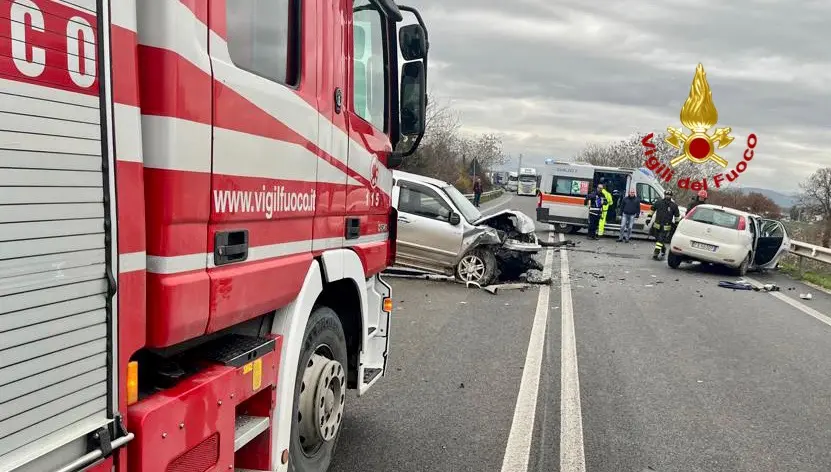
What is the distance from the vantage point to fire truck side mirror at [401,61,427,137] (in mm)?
3965

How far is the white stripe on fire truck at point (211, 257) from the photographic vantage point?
6.04 ft

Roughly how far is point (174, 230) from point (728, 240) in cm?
1373

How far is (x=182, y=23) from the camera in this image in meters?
1.86

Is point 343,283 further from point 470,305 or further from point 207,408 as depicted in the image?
point 470,305

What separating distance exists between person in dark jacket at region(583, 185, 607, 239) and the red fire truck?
18819 millimetres

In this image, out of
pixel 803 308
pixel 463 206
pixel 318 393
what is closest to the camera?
pixel 318 393

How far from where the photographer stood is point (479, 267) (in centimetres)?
1048

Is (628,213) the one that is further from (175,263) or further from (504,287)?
(175,263)

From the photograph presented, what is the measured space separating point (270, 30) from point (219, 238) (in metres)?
0.90

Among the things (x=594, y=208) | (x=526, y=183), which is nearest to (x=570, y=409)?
(x=594, y=208)

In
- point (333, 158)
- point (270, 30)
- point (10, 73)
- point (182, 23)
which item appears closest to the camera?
point (10, 73)

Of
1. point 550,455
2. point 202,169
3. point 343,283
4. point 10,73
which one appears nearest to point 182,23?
point 202,169

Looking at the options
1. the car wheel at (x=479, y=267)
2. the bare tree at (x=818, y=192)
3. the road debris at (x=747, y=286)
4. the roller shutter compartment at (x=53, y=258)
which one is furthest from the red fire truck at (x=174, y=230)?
the bare tree at (x=818, y=192)

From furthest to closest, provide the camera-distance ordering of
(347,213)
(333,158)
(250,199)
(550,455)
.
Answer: (550,455), (347,213), (333,158), (250,199)
